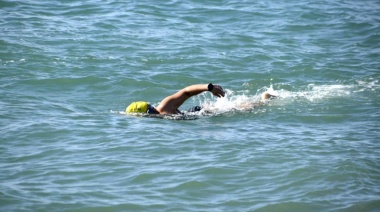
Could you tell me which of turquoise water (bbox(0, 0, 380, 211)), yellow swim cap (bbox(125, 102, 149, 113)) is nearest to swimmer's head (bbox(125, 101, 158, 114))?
yellow swim cap (bbox(125, 102, 149, 113))

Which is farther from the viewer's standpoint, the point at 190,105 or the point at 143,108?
the point at 190,105

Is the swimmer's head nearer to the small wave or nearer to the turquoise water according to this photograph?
the small wave

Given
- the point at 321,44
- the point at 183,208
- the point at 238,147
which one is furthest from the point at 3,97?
the point at 321,44

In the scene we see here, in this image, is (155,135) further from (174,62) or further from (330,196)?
(174,62)

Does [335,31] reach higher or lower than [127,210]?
higher

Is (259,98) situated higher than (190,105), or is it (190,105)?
(259,98)

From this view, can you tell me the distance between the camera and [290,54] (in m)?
15.9

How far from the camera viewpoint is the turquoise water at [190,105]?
8.04 meters

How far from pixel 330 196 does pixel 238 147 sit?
202cm

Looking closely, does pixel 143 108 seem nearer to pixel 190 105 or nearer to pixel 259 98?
pixel 190 105

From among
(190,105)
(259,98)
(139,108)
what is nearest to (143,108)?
(139,108)

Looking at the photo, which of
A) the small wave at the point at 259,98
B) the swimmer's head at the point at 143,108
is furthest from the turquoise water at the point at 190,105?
the swimmer's head at the point at 143,108

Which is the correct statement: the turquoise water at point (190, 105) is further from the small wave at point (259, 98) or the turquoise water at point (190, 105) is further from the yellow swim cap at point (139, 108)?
the yellow swim cap at point (139, 108)

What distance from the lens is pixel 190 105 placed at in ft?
42.5
